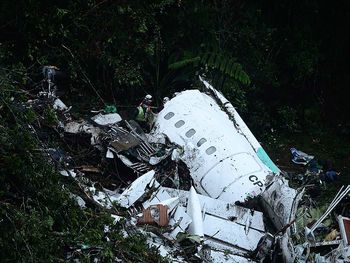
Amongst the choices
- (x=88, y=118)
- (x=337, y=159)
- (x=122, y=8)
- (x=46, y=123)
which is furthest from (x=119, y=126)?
(x=337, y=159)

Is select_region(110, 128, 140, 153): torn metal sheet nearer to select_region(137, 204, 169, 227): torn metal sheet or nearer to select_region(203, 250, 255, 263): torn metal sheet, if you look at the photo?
select_region(137, 204, 169, 227): torn metal sheet

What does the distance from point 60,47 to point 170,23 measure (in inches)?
97.1

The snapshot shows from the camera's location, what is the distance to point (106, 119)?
1118 cm

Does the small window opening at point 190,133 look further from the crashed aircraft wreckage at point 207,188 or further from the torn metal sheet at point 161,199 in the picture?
the torn metal sheet at point 161,199

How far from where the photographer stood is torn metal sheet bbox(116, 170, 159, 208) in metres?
9.46

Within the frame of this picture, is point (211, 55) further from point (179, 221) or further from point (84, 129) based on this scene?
point (179, 221)

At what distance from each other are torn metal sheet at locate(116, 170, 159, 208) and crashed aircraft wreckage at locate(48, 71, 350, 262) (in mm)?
15

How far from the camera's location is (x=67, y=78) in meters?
12.3

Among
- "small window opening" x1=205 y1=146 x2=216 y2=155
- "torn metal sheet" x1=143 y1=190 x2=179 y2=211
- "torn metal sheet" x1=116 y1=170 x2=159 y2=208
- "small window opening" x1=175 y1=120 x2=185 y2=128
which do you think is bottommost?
"torn metal sheet" x1=143 y1=190 x2=179 y2=211

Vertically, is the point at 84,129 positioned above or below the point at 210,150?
above

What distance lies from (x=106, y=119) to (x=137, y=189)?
2.01 meters

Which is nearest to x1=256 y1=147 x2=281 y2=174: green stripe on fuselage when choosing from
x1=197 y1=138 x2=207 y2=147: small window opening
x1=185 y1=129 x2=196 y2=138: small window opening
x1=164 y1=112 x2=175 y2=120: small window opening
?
x1=197 y1=138 x2=207 y2=147: small window opening

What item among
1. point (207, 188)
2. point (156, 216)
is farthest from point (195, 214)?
point (207, 188)

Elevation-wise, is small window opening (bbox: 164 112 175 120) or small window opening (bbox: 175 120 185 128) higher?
small window opening (bbox: 164 112 175 120)
